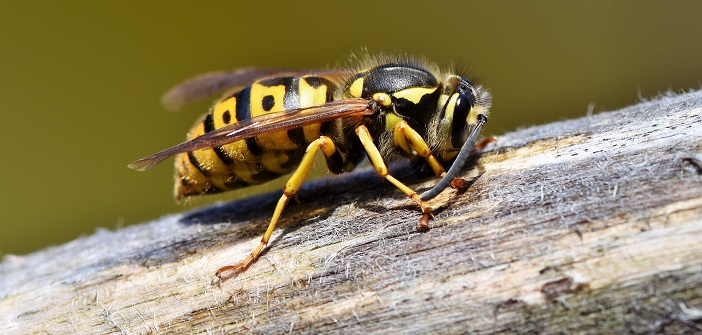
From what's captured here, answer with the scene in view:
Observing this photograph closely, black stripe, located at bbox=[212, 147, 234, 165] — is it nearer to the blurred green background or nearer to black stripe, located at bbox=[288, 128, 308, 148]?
black stripe, located at bbox=[288, 128, 308, 148]

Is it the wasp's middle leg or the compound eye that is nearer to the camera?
the wasp's middle leg

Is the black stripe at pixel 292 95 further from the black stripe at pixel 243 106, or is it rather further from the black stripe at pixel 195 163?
the black stripe at pixel 195 163

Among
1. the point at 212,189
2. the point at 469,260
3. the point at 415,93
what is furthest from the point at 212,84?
the point at 469,260

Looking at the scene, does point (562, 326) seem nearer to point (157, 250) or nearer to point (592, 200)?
point (592, 200)

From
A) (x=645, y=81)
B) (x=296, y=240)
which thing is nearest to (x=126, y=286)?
(x=296, y=240)

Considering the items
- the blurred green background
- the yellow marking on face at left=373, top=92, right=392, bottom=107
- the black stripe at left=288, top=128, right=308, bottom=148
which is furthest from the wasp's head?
the blurred green background

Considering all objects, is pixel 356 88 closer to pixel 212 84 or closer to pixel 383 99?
pixel 383 99
